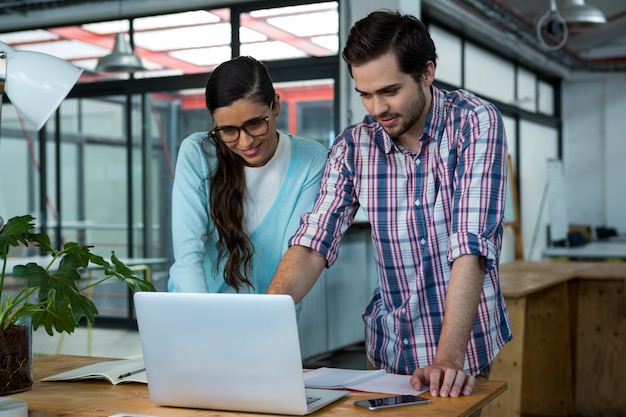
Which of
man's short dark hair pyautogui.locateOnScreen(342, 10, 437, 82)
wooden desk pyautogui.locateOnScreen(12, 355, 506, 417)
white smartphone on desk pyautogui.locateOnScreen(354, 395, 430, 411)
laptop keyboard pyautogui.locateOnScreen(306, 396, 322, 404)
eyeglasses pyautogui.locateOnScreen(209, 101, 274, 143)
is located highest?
man's short dark hair pyautogui.locateOnScreen(342, 10, 437, 82)

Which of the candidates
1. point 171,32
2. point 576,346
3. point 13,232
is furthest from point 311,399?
point 171,32

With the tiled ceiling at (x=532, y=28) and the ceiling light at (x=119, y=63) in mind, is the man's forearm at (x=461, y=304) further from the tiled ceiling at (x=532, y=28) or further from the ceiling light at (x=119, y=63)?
the tiled ceiling at (x=532, y=28)

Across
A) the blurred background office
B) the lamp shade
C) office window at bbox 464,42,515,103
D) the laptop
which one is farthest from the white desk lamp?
office window at bbox 464,42,515,103

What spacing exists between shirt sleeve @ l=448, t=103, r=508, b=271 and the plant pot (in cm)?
92

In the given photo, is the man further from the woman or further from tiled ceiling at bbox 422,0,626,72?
tiled ceiling at bbox 422,0,626,72

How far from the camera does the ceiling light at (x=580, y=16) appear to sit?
21.1ft

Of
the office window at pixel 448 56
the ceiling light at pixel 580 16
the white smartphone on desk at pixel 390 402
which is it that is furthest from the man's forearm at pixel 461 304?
the office window at pixel 448 56

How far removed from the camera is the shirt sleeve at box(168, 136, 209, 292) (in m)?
2.01

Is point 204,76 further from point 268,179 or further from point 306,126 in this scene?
point 268,179

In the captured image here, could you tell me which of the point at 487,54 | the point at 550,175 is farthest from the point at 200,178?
the point at 550,175

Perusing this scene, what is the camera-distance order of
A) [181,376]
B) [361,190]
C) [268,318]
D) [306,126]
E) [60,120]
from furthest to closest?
[60,120] < [306,126] < [361,190] < [181,376] < [268,318]

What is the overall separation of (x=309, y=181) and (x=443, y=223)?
1.45ft

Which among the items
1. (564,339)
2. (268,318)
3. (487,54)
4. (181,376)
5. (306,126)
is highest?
(487,54)

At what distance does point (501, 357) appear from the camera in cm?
370
